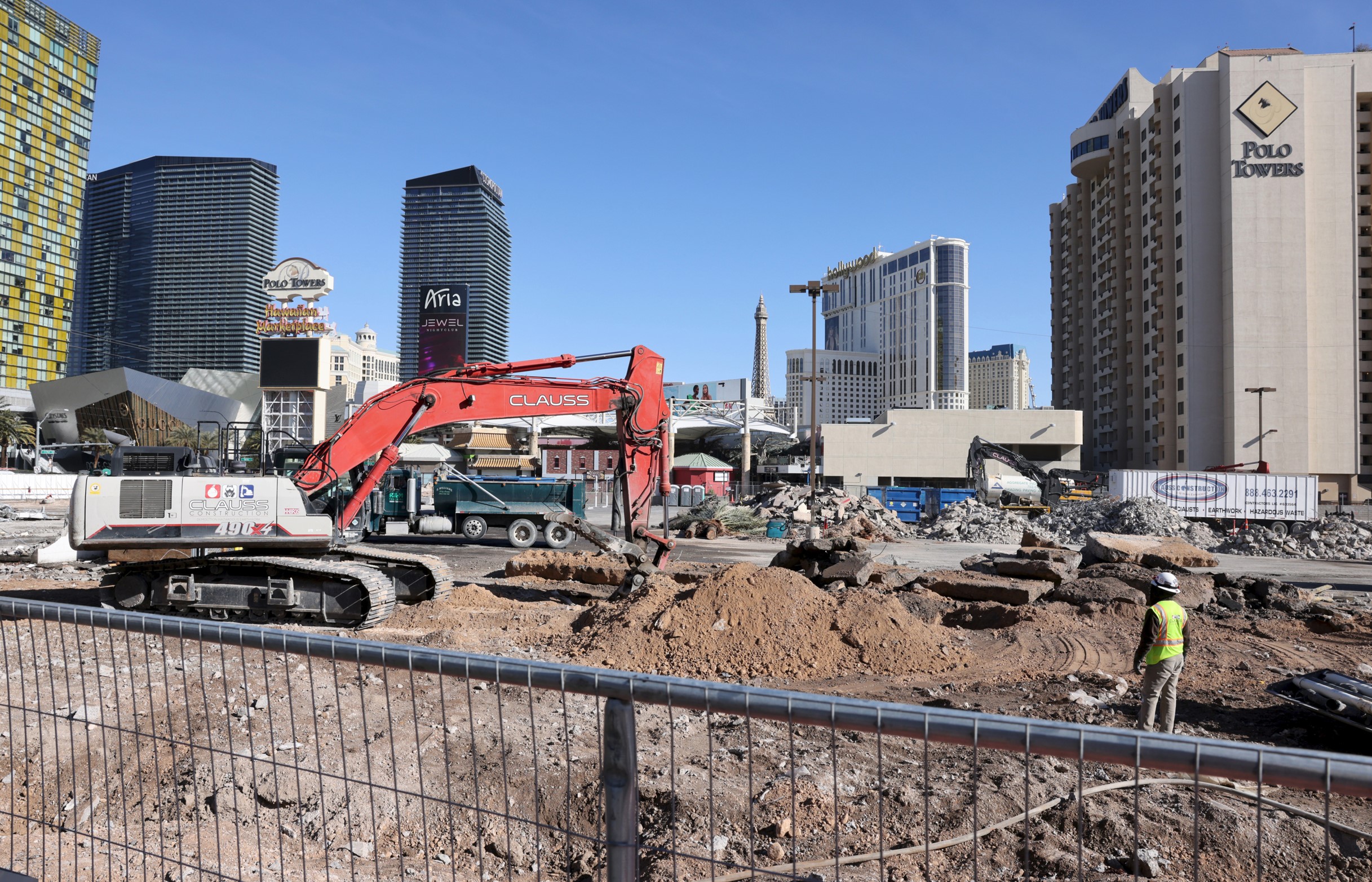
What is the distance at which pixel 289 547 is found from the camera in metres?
12.9

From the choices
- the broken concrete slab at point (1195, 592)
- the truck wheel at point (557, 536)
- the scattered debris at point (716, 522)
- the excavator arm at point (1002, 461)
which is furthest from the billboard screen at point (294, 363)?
the broken concrete slab at point (1195, 592)

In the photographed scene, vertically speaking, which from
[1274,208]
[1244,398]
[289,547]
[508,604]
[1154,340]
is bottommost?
[508,604]

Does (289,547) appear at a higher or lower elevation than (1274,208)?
lower

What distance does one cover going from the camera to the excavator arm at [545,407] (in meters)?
15.0

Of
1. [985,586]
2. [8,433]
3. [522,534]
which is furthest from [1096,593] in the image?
[8,433]

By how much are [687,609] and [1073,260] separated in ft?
281

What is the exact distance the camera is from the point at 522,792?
621cm

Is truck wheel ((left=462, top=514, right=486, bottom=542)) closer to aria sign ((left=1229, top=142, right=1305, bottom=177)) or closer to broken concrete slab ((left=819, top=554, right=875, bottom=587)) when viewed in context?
broken concrete slab ((left=819, top=554, right=875, bottom=587))

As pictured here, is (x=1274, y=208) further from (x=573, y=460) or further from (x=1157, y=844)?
(x=1157, y=844)

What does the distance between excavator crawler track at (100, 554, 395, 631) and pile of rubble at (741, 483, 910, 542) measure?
19573 millimetres

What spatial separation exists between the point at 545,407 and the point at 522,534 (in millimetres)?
10985

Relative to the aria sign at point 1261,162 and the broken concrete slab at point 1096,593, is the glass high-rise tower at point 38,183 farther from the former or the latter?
the aria sign at point 1261,162

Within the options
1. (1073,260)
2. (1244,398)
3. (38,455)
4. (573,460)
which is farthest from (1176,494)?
(38,455)

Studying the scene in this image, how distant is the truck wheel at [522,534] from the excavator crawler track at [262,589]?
13892 mm
